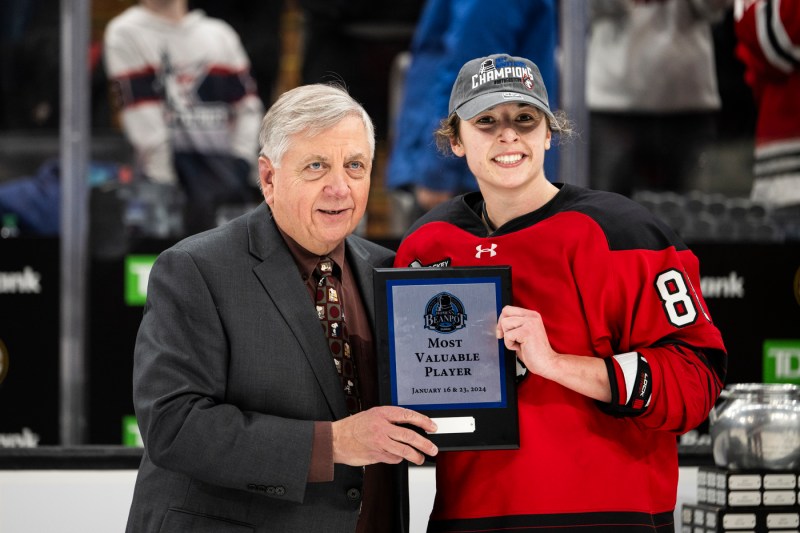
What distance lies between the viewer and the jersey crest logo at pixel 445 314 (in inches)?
90.8

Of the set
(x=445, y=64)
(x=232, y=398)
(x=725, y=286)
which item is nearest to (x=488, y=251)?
(x=232, y=398)

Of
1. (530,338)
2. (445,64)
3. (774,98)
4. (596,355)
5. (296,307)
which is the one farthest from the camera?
(774,98)

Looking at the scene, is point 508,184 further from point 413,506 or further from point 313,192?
point 413,506

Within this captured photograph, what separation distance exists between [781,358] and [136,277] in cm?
251

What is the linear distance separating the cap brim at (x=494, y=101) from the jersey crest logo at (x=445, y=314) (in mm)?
388

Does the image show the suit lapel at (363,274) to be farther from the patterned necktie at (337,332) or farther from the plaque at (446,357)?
the plaque at (446,357)

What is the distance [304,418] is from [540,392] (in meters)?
0.49

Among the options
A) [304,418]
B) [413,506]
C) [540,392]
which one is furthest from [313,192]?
[413,506]

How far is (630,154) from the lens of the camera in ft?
15.8

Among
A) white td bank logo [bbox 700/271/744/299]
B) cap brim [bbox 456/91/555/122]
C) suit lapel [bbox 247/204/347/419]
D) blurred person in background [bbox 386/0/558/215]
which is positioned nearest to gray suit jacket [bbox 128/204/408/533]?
suit lapel [bbox 247/204/347/419]

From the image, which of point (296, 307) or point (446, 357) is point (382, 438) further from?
point (296, 307)

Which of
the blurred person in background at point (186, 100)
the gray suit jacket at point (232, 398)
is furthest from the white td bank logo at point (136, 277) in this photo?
the gray suit jacket at point (232, 398)

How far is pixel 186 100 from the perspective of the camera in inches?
188

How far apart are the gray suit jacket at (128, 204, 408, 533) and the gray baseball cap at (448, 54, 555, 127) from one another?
0.52m
